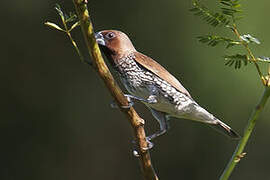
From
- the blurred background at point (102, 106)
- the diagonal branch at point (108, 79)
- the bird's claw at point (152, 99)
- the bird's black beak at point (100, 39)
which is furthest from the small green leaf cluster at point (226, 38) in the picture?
the blurred background at point (102, 106)

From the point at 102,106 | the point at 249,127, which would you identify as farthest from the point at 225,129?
the point at 102,106

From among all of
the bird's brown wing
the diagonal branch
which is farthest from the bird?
the diagonal branch

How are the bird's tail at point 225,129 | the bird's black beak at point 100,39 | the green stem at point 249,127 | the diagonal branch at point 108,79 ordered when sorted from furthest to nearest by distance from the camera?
the bird's black beak at point 100,39
the bird's tail at point 225,129
the diagonal branch at point 108,79
the green stem at point 249,127

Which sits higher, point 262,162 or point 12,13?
point 12,13

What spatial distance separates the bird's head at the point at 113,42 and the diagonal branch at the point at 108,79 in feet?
4.21

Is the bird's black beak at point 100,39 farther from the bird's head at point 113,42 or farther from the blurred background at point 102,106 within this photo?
the blurred background at point 102,106

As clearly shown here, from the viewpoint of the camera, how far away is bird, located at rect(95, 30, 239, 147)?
3.44 meters

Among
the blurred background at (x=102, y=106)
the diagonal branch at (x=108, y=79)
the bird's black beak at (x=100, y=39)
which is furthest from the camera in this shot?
the blurred background at (x=102, y=106)

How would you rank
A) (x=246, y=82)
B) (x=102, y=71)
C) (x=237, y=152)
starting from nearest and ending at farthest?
(x=237, y=152), (x=102, y=71), (x=246, y=82)

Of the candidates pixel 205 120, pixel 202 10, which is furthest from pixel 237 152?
pixel 205 120

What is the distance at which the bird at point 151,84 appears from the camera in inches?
135

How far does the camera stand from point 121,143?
7.25 m

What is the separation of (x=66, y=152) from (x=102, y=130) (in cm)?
59

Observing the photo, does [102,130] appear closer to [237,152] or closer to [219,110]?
[219,110]
